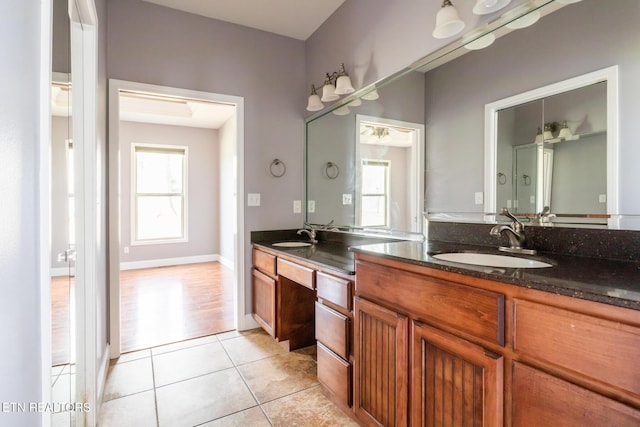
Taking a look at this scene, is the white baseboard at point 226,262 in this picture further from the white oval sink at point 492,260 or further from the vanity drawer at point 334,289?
the white oval sink at point 492,260

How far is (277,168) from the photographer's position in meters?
2.98

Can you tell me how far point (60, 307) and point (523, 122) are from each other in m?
2.06

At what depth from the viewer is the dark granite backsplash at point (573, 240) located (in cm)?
114

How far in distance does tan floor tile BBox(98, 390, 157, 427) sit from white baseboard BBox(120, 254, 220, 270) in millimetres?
3933

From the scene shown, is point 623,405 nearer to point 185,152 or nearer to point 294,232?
point 294,232

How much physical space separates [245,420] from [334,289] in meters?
0.81

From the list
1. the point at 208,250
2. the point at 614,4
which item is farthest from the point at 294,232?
the point at 208,250

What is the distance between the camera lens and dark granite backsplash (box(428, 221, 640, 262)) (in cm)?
114

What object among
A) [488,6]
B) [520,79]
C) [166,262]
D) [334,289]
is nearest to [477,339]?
[334,289]

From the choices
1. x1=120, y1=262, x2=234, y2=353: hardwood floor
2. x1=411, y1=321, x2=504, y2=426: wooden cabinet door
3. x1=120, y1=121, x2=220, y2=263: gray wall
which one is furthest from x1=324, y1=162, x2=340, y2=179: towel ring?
x1=120, y1=121, x2=220, y2=263: gray wall

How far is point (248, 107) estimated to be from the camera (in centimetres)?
285

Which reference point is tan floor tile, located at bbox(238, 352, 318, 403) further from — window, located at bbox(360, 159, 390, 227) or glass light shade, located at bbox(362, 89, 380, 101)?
glass light shade, located at bbox(362, 89, 380, 101)

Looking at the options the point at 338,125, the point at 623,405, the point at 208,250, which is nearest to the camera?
the point at 623,405

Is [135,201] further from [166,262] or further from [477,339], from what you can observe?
[477,339]
